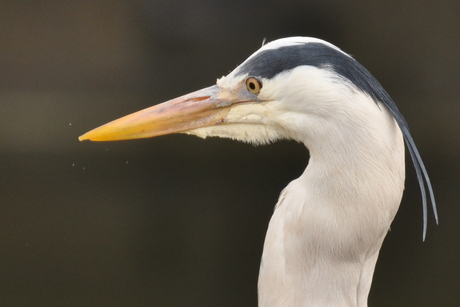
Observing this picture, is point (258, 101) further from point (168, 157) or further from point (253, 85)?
point (168, 157)

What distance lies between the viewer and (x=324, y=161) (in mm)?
700

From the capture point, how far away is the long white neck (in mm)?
685

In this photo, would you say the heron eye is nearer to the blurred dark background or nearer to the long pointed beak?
the long pointed beak

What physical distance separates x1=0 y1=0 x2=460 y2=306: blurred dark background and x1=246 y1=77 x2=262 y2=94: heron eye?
792mm

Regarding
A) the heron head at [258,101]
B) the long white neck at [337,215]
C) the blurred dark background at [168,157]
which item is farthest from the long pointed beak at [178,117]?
the blurred dark background at [168,157]

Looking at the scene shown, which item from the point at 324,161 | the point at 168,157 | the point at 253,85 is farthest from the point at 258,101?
the point at 168,157

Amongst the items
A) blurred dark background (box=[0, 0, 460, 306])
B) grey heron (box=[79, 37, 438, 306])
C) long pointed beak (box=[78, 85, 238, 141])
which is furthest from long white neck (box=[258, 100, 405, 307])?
blurred dark background (box=[0, 0, 460, 306])

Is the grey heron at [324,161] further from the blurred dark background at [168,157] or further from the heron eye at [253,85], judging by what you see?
the blurred dark background at [168,157]

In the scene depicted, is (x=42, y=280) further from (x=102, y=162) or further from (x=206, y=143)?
(x=206, y=143)

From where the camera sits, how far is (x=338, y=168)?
0.69 meters

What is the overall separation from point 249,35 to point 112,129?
80cm

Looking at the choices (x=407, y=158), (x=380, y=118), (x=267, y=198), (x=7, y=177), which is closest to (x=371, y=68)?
(x=407, y=158)

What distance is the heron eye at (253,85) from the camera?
0.74 m

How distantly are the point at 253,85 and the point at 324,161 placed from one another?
6.5 inches
